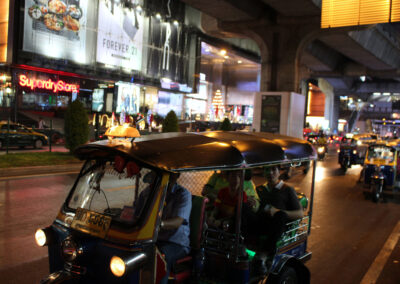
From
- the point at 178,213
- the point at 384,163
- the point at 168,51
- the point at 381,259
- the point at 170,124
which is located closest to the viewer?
the point at 178,213

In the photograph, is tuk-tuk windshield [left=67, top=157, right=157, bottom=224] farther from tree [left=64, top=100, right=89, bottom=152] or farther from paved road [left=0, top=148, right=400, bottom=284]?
tree [left=64, top=100, right=89, bottom=152]

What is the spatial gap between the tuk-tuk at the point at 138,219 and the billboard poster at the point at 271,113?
1801 cm

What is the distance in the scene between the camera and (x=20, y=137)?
2048 cm

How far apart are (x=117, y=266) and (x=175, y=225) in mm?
772

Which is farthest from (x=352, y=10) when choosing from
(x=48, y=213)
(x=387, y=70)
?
(x=387, y=70)

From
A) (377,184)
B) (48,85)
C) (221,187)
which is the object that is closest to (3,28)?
(48,85)

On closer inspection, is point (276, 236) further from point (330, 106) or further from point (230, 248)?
point (330, 106)

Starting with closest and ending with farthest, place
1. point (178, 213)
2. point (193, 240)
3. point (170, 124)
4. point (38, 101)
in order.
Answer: point (178, 213) < point (193, 240) < point (170, 124) < point (38, 101)

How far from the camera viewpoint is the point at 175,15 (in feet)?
124

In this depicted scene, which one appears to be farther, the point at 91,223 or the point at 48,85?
the point at 48,85

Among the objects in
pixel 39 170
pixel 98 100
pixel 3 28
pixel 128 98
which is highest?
pixel 3 28

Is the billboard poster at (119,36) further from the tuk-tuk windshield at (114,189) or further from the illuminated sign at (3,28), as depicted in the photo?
the tuk-tuk windshield at (114,189)

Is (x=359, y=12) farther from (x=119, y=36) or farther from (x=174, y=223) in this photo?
(x=119, y=36)

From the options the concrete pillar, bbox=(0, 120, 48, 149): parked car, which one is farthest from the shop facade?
the concrete pillar
